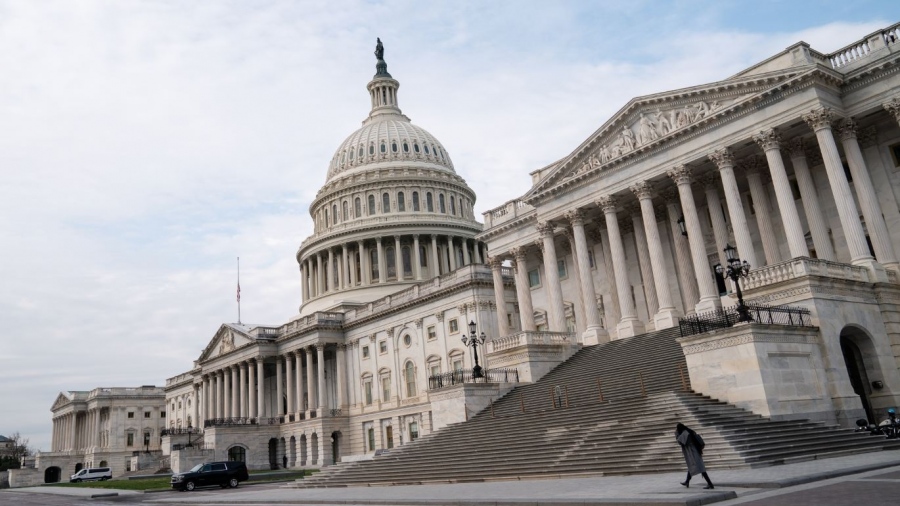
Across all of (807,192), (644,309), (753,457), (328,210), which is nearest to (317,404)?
(328,210)

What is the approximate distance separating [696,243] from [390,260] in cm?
6409

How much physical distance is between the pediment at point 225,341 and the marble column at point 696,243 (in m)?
62.2

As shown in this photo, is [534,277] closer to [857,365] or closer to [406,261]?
[857,365]

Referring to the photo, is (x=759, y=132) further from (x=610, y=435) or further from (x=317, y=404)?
(x=317, y=404)

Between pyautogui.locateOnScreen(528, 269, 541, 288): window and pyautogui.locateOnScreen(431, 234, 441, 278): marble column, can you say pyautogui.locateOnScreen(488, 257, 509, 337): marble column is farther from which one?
pyautogui.locateOnScreen(431, 234, 441, 278): marble column

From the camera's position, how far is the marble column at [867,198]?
110ft

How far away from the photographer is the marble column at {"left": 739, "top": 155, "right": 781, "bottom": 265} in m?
39.1

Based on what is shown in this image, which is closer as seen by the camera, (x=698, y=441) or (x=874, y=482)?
(x=874, y=482)

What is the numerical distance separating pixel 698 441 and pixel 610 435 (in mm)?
8842

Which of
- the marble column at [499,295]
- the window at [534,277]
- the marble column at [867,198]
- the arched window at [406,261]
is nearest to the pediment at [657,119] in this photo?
the marble column at [867,198]

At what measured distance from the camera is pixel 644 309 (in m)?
47.0

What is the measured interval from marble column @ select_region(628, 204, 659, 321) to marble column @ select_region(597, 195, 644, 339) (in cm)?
252

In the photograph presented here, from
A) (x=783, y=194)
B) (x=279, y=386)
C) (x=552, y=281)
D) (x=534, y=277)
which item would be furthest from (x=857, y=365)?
(x=279, y=386)

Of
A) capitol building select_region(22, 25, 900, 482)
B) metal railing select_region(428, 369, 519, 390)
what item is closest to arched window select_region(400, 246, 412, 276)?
capitol building select_region(22, 25, 900, 482)
